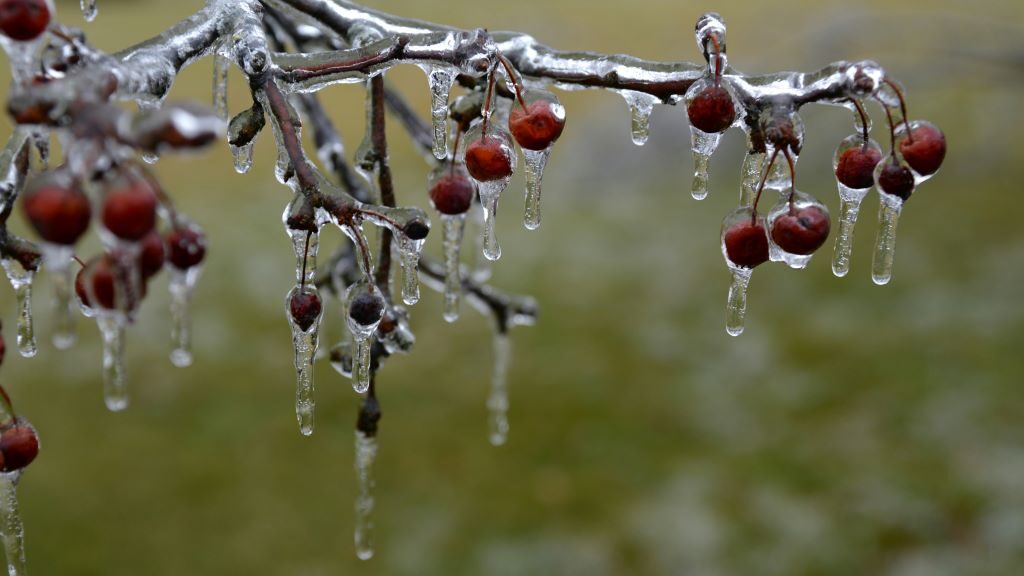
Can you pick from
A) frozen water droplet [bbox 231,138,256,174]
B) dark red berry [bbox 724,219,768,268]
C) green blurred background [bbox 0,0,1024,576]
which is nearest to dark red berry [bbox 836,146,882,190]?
dark red berry [bbox 724,219,768,268]

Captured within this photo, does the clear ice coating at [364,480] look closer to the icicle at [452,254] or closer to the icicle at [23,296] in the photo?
the icicle at [452,254]

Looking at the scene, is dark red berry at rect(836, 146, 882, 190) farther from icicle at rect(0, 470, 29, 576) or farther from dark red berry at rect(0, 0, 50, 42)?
icicle at rect(0, 470, 29, 576)

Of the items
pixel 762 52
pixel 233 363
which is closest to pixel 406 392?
pixel 233 363

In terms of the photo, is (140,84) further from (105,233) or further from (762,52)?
(762,52)

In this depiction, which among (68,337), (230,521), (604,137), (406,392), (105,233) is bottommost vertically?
(230,521)

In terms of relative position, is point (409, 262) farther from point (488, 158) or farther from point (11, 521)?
point (11, 521)
